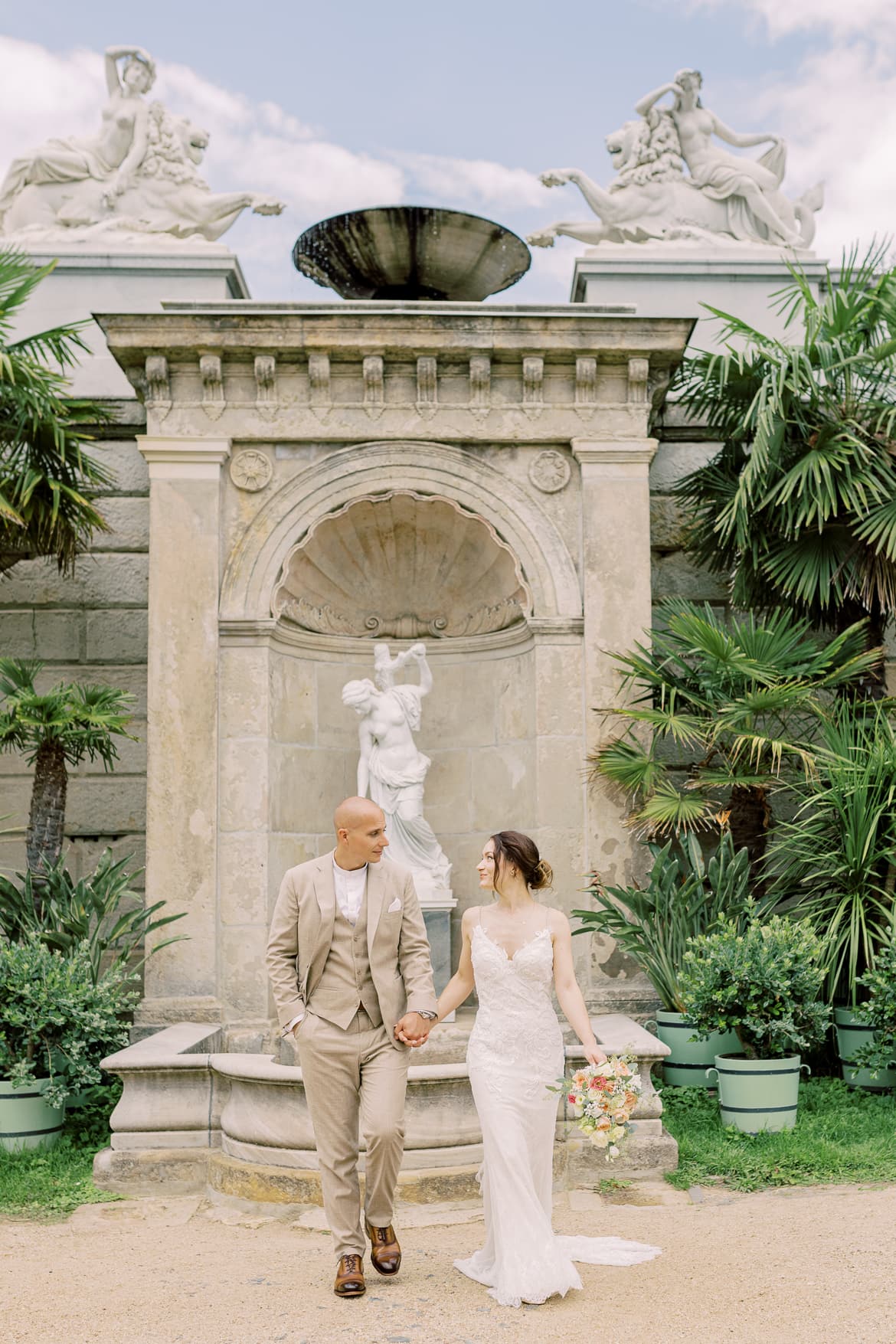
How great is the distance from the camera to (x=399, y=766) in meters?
8.90

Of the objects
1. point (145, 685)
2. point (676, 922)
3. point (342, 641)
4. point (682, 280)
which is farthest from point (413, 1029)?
point (682, 280)

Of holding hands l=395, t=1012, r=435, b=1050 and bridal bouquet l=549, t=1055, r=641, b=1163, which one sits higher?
holding hands l=395, t=1012, r=435, b=1050

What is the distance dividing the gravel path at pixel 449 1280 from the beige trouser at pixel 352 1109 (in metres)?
0.35

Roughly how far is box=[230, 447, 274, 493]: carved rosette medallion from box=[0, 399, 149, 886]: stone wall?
170cm

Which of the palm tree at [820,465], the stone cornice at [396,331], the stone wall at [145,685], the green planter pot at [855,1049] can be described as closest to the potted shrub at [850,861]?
the green planter pot at [855,1049]

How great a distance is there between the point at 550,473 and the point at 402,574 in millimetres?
1596

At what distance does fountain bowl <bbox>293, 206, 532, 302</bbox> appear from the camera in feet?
32.0

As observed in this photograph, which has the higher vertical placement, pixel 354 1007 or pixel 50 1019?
pixel 354 1007

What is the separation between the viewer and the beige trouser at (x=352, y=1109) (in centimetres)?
434

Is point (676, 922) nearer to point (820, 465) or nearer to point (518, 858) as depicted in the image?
point (820, 465)

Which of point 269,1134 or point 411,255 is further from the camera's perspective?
point 411,255

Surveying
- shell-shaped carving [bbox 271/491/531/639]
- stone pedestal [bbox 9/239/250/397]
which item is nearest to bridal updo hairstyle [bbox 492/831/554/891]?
shell-shaped carving [bbox 271/491/531/639]

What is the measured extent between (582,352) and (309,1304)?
21.1ft

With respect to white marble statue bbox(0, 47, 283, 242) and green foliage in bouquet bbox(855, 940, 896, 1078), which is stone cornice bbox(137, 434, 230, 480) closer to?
white marble statue bbox(0, 47, 283, 242)
